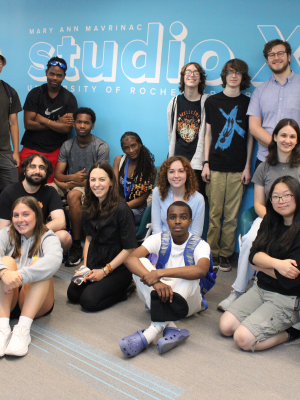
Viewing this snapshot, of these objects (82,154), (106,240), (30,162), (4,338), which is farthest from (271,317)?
(82,154)

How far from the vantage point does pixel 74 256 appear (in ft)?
11.9

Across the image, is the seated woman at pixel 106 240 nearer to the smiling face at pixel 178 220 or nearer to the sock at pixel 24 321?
the smiling face at pixel 178 220

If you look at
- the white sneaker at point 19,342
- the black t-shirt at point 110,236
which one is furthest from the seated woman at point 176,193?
the white sneaker at point 19,342

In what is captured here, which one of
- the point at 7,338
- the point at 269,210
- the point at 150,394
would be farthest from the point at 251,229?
the point at 7,338

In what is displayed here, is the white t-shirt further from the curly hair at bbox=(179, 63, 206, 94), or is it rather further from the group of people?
the curly hair at bbox=(179, 63, 206, 94)

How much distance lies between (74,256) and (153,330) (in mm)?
1542

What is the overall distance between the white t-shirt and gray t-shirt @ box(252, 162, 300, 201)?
796 mm

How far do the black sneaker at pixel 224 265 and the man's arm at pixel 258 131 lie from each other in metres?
1.13

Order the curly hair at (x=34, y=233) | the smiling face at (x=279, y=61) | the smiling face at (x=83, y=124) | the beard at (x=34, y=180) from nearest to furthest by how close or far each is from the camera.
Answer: the curly hair at (x=34, y=233)
the beard at (x=34, y=180)
the smiling face at (x=279, y=61)
the smiling face at (x=83, y=124)

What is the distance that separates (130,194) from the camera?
3.69 meters

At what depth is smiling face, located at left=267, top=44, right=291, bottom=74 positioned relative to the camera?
326 cm

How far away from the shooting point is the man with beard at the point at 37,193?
304cm

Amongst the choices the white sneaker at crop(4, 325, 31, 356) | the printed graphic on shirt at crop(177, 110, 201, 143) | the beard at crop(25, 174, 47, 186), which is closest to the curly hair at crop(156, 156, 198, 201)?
the printed graphic on shirt at crop(177, 110, 201, 143)

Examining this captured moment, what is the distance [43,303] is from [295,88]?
2.58 meters
